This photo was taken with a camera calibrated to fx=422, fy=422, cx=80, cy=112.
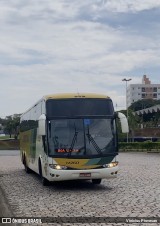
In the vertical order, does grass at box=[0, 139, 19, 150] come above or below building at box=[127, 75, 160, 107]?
below

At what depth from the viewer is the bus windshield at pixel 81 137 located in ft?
45.1

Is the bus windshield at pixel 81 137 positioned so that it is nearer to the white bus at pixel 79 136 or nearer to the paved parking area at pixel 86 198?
the white bus at pixel 79 136

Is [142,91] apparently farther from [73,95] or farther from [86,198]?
[86,198]

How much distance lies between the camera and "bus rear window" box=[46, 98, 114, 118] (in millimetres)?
14259

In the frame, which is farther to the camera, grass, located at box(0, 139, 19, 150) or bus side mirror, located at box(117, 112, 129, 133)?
grass, located at box(0, 139, 19, 150)

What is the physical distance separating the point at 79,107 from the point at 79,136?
3.67ft

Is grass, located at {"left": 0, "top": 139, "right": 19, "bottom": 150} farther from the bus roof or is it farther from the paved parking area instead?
the bus roof

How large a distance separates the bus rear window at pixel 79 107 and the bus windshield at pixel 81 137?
9.6 inches

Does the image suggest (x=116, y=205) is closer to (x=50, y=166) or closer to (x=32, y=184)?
(x=50, y=166)

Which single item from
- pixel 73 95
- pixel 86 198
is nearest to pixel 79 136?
pixel 73 95

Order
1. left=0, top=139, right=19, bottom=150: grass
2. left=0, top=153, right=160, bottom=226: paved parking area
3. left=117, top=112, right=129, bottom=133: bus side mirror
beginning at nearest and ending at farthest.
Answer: left=0, top=153, right=160, bottom=226: paved parking area
left=117, top=112, right=129, bottom=133: bus side mirror
left=0, top=139, right=19, bottom=150: grass

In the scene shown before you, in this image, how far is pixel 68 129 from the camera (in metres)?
13.9

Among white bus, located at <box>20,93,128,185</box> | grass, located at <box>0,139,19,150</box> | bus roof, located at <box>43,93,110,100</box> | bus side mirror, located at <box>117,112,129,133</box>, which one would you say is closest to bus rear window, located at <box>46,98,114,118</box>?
white bus, located at <box>20,93,128,185</box>

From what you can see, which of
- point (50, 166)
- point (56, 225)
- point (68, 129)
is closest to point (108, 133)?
point (68, 129)
